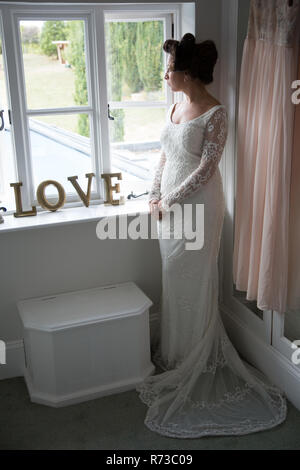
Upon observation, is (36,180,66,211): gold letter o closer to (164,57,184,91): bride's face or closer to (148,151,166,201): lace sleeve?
(148,151,166,201): lace sleeve

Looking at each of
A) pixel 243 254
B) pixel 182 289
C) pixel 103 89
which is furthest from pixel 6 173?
pixel 243 254

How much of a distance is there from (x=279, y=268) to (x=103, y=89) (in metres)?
1.44

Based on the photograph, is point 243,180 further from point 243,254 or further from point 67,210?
point 67,210

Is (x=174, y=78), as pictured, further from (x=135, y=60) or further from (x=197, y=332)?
(x=197, y=332)

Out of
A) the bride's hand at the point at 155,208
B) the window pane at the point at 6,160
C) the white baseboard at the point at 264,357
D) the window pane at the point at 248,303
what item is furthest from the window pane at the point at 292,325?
the window pane at the point at 6,160

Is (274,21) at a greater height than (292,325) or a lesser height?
greater

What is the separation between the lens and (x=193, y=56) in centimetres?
269

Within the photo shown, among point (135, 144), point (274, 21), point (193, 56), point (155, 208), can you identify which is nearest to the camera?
point (274, 21)

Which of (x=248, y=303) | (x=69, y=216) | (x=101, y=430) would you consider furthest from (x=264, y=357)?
(x=69, y=216)

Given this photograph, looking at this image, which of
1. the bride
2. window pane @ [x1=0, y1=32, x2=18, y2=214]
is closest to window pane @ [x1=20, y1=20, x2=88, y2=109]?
window pane @ [x1=0, y1=32, x2=18, y2=214]

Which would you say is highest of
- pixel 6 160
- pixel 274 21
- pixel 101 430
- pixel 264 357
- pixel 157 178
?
pixel 274 21

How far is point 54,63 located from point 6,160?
60 centimetres

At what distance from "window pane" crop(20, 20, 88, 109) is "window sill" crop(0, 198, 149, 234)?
61 centimetres

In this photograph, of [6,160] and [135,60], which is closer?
[6,160]
